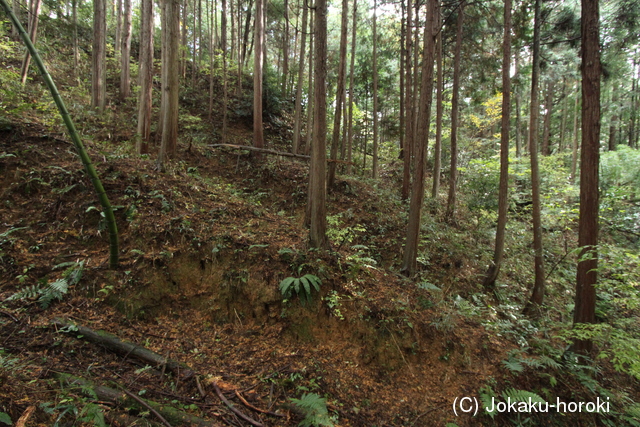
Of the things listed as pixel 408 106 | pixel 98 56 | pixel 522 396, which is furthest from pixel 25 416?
pixel 98 56

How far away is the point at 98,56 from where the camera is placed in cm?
1007

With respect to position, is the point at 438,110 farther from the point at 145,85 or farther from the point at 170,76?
the point at 145,85

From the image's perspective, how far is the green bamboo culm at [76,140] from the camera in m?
3.10

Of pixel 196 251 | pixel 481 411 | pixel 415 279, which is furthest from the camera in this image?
pixel 415 279

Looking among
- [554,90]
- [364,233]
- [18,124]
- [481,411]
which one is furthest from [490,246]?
[554,90]

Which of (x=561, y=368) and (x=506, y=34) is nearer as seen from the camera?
(x=561, y=368)

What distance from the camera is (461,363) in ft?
16.2

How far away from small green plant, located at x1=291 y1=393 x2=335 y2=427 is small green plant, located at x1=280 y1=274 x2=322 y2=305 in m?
1.51

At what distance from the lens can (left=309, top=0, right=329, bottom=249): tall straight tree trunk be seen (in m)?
5.21

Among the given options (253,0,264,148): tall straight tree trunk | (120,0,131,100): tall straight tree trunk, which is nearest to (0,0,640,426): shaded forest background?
(253,0,264,148): tall straight tree trunk

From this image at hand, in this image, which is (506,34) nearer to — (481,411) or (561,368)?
(561,368)

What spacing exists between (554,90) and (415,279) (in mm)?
28011

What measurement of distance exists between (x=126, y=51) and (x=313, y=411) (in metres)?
15.5

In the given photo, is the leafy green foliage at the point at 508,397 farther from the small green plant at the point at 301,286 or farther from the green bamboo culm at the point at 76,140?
the green bamboo culm at the point at 76,140
